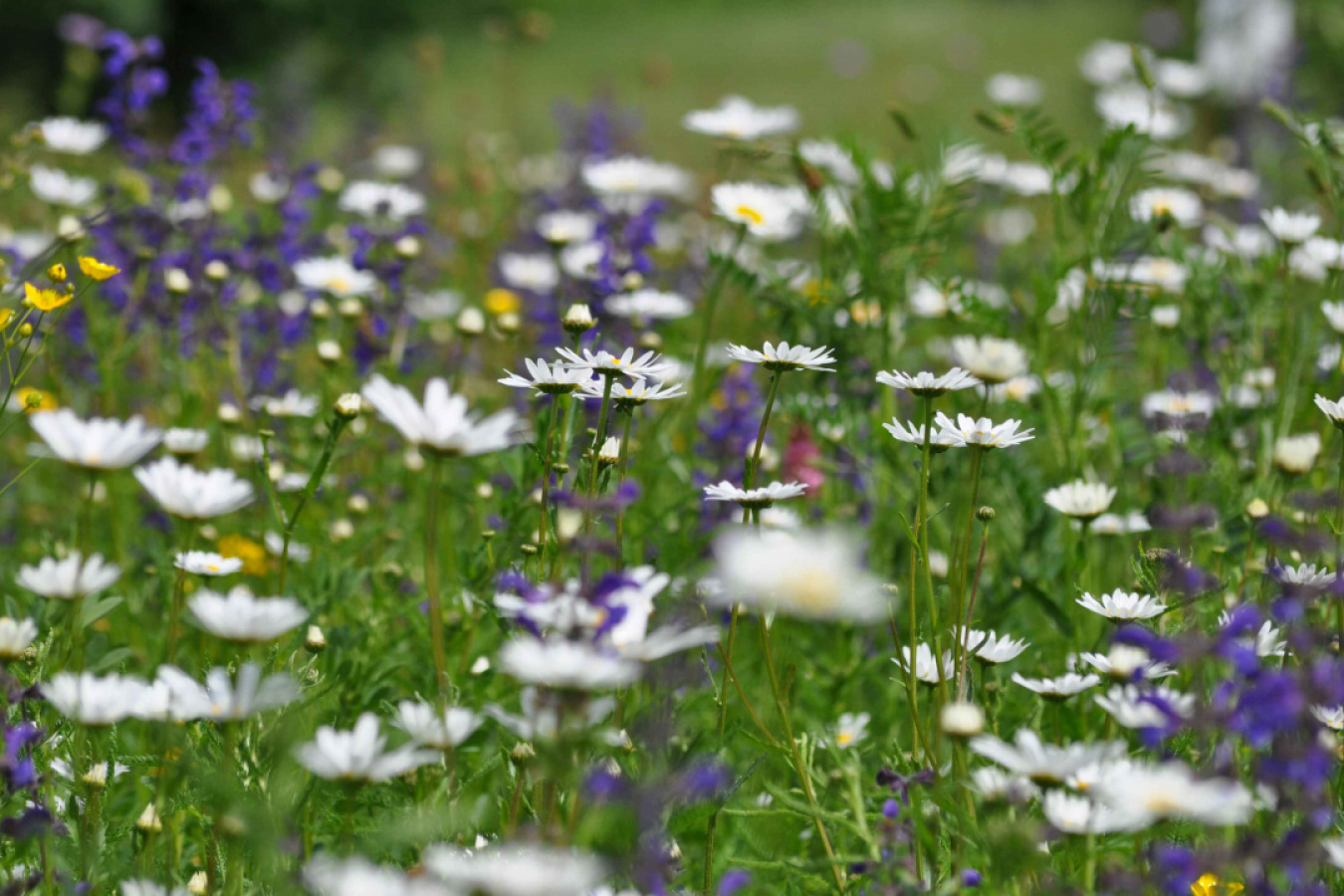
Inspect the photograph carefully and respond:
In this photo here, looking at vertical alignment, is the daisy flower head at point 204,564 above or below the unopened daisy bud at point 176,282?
above

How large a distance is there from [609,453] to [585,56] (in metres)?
20.7

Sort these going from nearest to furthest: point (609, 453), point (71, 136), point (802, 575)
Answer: point (802, 575) → point (609, 453) → point (71, 136)

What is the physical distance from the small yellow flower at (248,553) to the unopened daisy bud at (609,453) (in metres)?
1.25

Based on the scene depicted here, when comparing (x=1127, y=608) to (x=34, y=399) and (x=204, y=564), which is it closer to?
(x=204, y=564)

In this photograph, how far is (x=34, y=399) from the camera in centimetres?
188

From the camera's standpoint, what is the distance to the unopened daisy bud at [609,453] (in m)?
1.68

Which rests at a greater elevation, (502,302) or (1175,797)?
(1175,797)

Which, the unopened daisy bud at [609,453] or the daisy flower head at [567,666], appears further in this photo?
the unopened daisy bud at [609,453]

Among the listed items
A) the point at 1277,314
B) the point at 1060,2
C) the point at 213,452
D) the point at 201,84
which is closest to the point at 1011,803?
the point at 1277,314

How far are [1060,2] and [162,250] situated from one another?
83.2 ft

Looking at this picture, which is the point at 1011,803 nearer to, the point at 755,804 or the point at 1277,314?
the point at 755,804

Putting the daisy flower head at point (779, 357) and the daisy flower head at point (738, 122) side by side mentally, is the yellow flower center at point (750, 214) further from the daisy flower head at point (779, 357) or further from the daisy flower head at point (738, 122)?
the daisy flower head at point (779, 357)

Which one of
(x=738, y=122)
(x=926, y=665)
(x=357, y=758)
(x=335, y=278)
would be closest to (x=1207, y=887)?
(x=926, y=665)

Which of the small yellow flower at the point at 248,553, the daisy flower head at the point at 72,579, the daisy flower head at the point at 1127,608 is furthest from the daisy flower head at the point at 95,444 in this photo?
the small yellow flower at the point at 248,553
